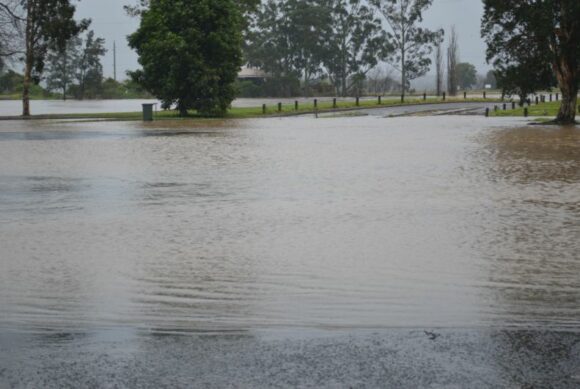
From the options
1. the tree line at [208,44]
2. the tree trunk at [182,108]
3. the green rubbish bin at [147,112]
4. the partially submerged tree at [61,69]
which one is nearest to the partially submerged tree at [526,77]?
the tree line at [208,44]

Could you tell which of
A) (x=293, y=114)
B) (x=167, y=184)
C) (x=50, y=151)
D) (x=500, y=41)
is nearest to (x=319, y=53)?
(x=293, y=114)

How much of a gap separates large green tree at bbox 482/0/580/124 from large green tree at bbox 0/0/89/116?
74.0ft

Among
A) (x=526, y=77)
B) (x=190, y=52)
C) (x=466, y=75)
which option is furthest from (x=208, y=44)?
(x=466, y=75)

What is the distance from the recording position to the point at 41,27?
50281 millimetres

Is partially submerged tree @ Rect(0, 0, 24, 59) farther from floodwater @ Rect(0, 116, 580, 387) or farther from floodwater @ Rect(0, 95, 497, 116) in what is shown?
floodwater @ Rect(0, 116, 580, 387)

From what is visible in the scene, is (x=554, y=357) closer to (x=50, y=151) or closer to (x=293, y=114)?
(x=50, y=151)

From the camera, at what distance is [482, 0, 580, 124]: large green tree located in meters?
36.6

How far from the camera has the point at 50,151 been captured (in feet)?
76.7

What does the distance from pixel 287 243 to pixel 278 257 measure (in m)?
0.83

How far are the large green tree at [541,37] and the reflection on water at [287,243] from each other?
58.2ft

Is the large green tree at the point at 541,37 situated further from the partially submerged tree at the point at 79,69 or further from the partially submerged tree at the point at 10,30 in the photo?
the partially submerged tree at the point at 79,69

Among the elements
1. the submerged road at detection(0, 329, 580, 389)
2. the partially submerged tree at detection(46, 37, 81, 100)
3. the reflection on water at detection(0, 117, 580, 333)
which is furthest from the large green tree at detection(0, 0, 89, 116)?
the partially submerged tree at detection(46, 37, 81, 100)

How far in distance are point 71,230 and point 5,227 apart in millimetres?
854

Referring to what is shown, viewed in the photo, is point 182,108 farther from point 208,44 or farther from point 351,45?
point 351,45
